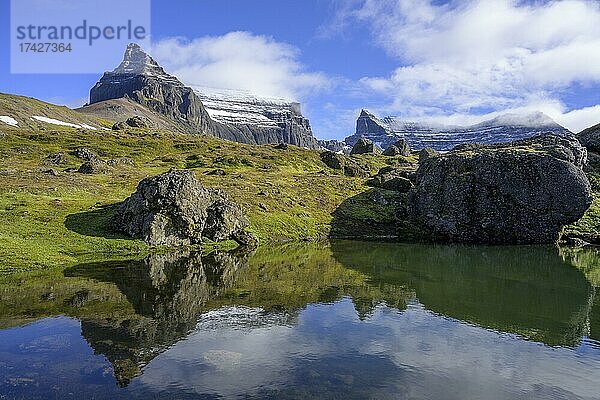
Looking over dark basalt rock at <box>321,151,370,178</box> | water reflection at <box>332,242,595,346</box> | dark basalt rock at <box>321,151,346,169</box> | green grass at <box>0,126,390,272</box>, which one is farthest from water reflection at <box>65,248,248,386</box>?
dark basalt rock at <box>321,151,346,169</box>

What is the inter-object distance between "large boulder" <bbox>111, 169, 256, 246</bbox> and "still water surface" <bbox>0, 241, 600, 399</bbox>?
14.4 m

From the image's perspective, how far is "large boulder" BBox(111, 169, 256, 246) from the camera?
73.6m

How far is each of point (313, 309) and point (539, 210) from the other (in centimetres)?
7602

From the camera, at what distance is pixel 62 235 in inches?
2640

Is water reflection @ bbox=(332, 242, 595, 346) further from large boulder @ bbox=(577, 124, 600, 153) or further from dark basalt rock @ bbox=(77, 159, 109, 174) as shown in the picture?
large boulder @ bbox=(577, 124, 600, 153)

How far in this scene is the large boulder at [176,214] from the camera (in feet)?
242

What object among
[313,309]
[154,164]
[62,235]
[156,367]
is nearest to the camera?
[156,367]

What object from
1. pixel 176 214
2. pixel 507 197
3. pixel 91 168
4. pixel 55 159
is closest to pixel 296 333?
pixel 176 214

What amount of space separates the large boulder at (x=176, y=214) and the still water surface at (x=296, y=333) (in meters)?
14.4

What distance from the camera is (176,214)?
76375 millimetres

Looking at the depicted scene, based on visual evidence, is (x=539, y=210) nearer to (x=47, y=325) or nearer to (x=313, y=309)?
(x=313, y=309)

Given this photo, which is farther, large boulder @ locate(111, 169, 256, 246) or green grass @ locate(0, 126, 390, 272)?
large boulder @ locate(111, 169, 256, 246)

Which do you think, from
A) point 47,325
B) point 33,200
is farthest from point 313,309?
point 33,200

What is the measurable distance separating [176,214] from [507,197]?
72584mm
